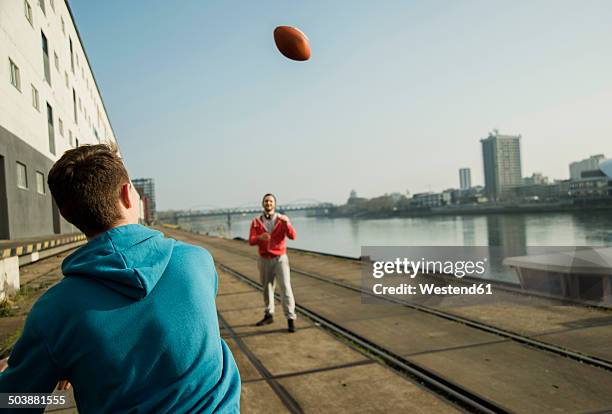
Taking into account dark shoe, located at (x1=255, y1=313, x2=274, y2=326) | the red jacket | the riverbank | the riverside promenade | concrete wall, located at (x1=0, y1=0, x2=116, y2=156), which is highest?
concrete wall, located at (x1=0, y1=0, x2=116, y2=156)

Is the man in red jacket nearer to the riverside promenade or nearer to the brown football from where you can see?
the riverside promenade

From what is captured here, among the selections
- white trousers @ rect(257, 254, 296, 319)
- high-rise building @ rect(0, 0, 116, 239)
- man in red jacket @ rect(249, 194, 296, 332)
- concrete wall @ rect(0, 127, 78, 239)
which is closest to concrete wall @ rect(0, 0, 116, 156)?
high-rise building @ rect(0, 0, 116, 239)

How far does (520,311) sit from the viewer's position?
770 centimetres

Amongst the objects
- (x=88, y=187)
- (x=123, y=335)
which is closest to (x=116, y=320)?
(x=123, y=335)

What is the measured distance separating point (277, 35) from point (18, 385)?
5177mm

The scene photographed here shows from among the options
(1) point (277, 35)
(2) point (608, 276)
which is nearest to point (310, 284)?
(2) point (608, 276)

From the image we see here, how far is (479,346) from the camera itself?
19.9ft

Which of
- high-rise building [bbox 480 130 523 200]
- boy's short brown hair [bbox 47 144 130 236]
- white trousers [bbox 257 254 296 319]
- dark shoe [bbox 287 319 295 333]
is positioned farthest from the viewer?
high-rise building [bbox 480 130 523 200]

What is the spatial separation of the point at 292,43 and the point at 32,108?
1544cm

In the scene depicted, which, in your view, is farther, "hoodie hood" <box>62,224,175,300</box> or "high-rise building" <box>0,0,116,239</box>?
"high-rise building" <box>0,0,116,239</box>

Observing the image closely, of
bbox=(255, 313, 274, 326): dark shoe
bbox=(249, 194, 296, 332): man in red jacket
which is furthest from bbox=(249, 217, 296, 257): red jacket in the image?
bbox=(255, 313, 274, 326): dark shoe

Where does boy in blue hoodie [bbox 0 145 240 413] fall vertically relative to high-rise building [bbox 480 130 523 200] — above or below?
below

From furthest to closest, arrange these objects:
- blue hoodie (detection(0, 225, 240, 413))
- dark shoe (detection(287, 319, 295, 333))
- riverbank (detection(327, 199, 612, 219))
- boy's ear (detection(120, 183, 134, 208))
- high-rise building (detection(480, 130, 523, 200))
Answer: high-rise building (detection(480, 130, 523, 200)) → riverbank (detection(327, 199, 612, 219)) → dark shoe (detection(287, 319, 295, 333)) → boy's ear (detection(120, 183, 134, 208)) → blue hoodie (detection(0, 225, 240, 413))

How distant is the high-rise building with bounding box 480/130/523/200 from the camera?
604ft
